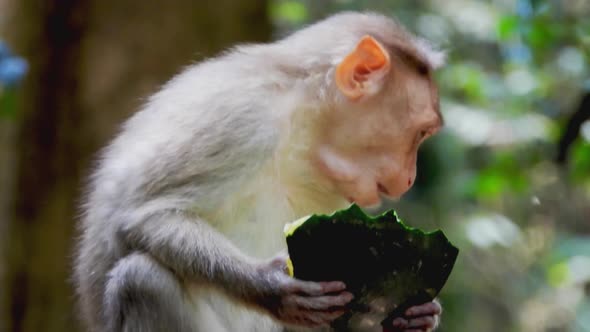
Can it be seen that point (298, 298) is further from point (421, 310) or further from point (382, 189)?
point (382, 189)

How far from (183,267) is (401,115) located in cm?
93

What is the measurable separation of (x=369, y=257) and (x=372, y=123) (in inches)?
33.1

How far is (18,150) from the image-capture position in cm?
557

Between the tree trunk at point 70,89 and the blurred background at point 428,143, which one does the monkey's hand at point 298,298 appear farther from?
the tree trunk at point 70,89

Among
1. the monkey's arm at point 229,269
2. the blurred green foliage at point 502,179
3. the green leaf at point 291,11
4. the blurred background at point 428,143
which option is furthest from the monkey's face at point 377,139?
the green leaf at point 291,11

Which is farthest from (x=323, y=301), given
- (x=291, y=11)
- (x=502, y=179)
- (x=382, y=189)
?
(x=291, y=11)

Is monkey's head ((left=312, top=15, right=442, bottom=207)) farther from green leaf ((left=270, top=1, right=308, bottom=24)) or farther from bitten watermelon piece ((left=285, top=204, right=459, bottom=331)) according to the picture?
green leaf ((left=270, top=1, right=308, bottom=24))

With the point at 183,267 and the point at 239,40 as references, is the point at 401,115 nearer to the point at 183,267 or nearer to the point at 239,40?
the point at 183,267

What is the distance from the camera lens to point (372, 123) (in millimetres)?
3396

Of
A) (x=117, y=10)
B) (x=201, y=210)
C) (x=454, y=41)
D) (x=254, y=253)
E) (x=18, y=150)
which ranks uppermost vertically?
(x=201, y=210)

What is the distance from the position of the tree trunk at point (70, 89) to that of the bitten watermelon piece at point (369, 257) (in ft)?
10.6

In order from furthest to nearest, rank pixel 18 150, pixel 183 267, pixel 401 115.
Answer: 1. pixel 18 150
2. pixel 401 115
3. pixel 183 267

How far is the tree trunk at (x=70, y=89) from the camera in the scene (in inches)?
223

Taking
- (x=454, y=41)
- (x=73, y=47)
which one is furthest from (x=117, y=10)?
(x=454, y=41)
